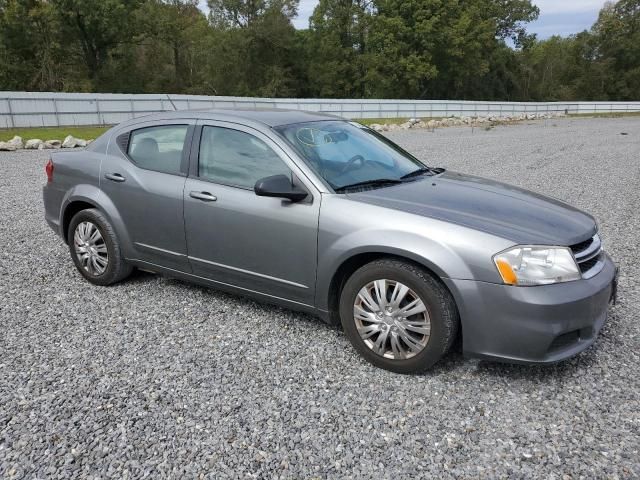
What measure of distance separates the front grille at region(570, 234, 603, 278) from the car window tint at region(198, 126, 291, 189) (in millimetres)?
1904

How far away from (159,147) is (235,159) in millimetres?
834

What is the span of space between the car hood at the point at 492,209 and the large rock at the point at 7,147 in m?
16.0

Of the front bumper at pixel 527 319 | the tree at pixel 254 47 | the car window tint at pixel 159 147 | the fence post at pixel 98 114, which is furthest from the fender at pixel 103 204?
the tree at pixel 254 47

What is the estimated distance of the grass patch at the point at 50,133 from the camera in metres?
19.0

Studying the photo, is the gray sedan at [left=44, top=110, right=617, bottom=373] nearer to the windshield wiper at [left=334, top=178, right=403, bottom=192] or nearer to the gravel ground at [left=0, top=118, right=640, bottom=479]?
the windshield wiper at [left=334, top=178, right=403, bottom=192]

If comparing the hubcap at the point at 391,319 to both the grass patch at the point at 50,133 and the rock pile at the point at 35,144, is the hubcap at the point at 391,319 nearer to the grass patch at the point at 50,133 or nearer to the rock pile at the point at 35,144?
the rock pile at the point at 35,144

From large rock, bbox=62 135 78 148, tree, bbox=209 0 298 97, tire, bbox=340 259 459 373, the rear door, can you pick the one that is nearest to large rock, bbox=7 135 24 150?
large rock, bbox=62 135 78 148

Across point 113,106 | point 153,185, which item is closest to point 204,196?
point 153,185

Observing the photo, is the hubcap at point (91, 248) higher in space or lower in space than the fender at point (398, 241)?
lower

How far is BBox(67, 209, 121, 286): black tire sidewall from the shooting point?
4574 mm

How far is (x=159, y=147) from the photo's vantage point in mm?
4398

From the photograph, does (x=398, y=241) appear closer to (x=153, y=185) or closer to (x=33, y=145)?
(x=153, y=185)

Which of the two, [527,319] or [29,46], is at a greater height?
[29,46]

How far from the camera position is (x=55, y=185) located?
196 inches
